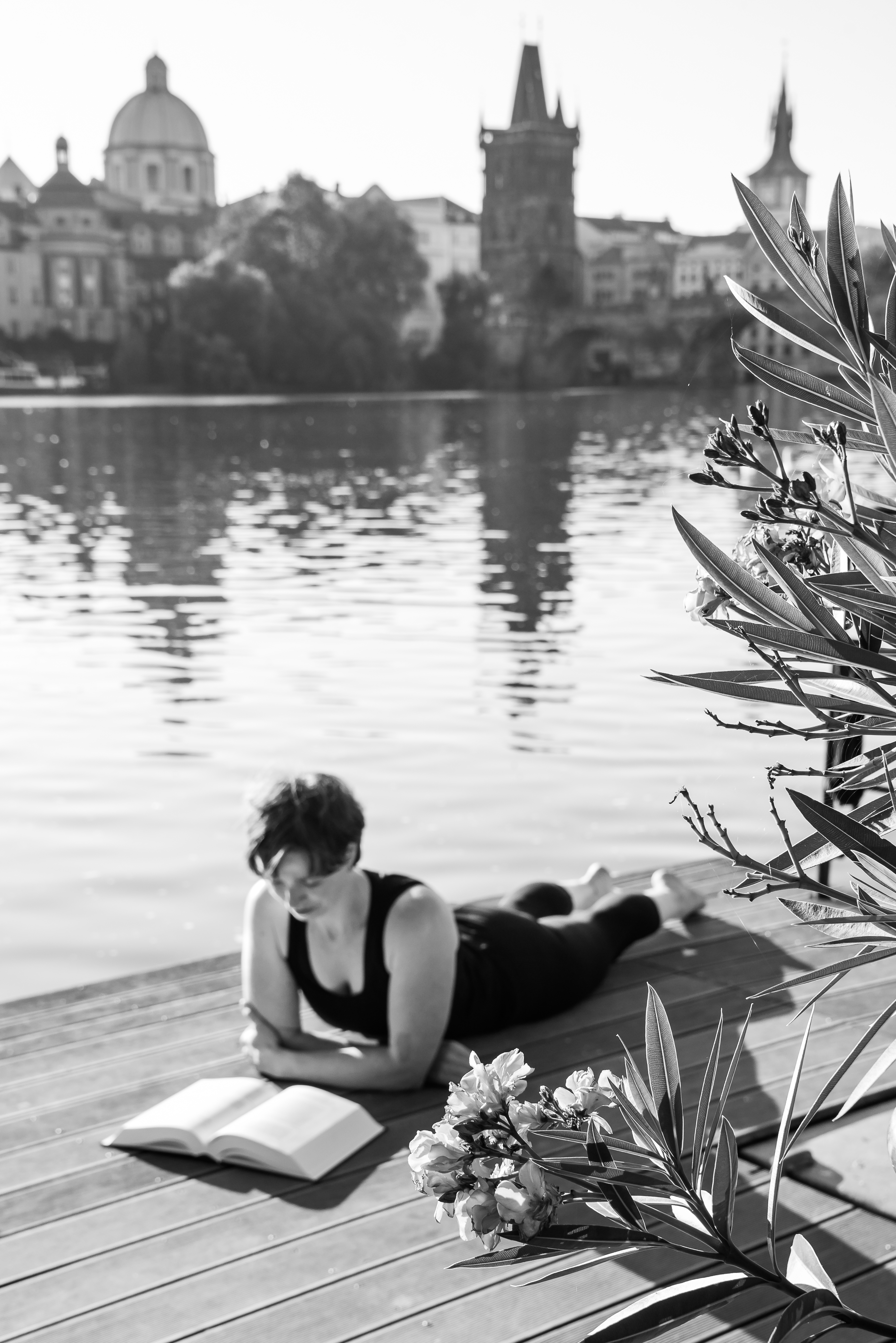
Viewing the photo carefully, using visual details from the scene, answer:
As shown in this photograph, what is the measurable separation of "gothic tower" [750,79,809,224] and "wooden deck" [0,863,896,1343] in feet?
325

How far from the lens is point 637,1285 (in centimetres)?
229

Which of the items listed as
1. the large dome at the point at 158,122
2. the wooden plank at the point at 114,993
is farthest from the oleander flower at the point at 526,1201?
the large dome at the point at 158,122

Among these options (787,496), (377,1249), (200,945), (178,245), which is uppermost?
(178,245)

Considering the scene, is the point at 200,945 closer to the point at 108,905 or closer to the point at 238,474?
the point at 108,905

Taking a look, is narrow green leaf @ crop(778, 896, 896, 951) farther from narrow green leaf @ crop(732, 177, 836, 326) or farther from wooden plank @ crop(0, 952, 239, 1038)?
wooden plank @ crop(0, 952, 239, 1038)

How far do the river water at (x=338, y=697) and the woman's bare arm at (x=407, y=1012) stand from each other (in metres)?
0.36

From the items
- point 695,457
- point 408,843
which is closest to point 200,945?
point 408,843

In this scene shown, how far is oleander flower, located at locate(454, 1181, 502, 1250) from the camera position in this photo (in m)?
0.98

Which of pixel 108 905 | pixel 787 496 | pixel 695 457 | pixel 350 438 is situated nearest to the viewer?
pixel 787 496

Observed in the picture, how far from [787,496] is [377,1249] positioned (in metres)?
1.77

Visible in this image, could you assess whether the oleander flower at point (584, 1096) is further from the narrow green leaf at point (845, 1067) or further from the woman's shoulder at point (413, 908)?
the woman's shoulder at point (413, 908)

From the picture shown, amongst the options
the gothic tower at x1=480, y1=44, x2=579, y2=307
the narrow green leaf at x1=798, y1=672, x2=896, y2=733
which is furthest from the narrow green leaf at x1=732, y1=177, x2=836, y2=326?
the gothic tower at x1=480, y1=44, x2=579, y2=307

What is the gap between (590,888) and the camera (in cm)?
410

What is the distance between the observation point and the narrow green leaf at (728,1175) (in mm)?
996
